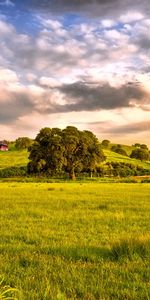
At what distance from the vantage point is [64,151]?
7944cm

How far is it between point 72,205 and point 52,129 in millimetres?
58199

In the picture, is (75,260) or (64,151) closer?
(75,260)

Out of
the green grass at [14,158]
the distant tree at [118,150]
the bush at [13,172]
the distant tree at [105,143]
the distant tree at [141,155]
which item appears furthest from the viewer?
the distant tree at [105,143]

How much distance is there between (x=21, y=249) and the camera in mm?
12141

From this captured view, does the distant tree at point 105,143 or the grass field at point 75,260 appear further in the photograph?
the distant tree at point 105,143

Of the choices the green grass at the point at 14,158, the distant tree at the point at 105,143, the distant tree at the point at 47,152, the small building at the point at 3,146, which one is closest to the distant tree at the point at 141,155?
the distant tree at the point at 105,143

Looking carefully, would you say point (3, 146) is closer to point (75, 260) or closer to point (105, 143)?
point (105, 143)

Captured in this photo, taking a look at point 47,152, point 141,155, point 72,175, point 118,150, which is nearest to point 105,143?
point 118,150

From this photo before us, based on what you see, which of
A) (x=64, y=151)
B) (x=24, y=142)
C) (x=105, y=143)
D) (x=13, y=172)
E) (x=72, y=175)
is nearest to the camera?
(x=64, y=151)

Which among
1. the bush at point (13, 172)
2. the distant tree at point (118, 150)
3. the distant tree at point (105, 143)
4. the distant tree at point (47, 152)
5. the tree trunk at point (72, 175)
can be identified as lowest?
the tree trunk at point (72, 175)

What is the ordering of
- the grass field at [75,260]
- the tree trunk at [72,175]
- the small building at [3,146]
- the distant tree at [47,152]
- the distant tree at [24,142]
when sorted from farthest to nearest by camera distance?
1. the small building at [3,146]
2. the distant tree at [24,142]
3. the tree trunk at [72,175]
4. the distant tree at [47,152]
5. the grass field at [75,260]

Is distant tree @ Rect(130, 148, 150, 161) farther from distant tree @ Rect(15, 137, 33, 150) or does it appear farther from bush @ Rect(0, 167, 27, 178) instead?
bush @ Rect(0, 167, 27, 178)

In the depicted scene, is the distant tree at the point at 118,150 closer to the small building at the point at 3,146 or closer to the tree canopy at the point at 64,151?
the small building at the point at 3,146

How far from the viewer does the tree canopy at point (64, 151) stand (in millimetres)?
77750
